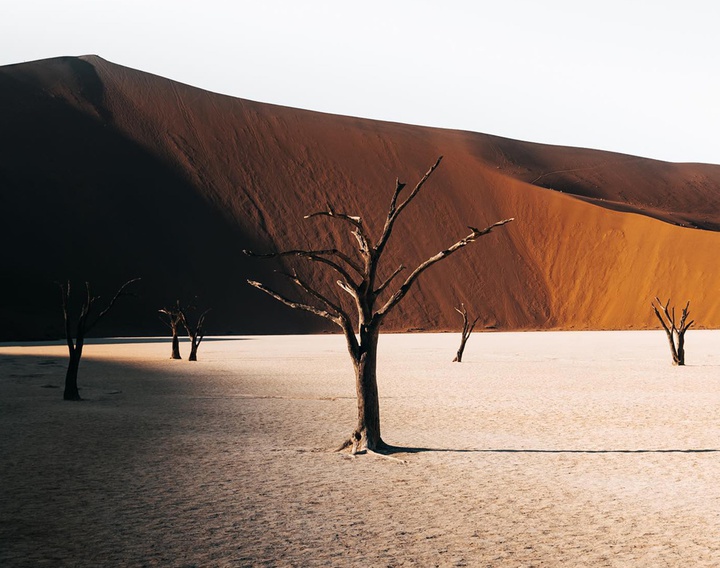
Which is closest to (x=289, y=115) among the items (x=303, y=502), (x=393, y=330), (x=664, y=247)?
(x=393, y=330)

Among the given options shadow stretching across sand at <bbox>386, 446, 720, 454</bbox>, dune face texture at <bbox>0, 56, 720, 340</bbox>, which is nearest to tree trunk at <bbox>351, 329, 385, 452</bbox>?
shadow stretching across sand at <bbox>386, 446, 720, 454</bbox>

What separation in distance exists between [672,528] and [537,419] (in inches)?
321

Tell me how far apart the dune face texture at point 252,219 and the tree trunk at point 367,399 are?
5316 centimetres

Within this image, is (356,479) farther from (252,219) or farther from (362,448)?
(252,219)

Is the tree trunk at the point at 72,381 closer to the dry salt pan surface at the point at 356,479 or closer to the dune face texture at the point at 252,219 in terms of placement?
the dry salt pan surface at the point at 356,479

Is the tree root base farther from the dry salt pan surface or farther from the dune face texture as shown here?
the dune face texture

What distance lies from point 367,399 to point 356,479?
6.46 feet

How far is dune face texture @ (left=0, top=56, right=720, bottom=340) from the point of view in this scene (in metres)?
73.4

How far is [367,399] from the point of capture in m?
11.7

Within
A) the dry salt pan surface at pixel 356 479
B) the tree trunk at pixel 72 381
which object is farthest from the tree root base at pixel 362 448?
the tree trunk at pixel 72 381

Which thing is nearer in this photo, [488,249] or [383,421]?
[383,421]

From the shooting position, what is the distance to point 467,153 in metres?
114

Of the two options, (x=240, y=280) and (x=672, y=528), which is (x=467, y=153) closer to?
(x=240, y=280)

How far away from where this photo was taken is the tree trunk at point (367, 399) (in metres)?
11.8
